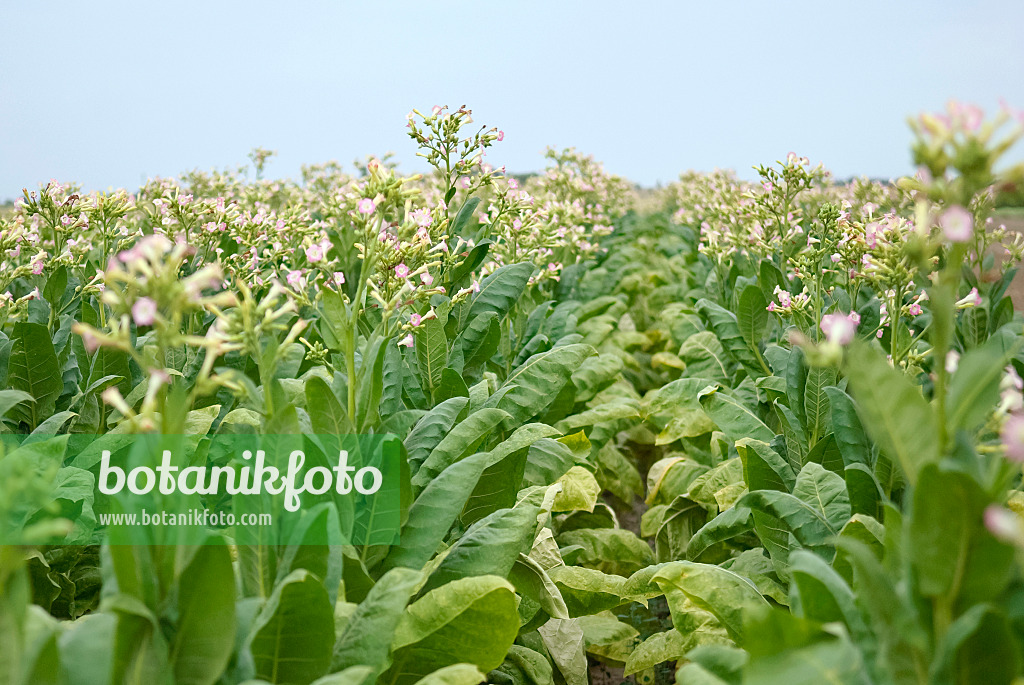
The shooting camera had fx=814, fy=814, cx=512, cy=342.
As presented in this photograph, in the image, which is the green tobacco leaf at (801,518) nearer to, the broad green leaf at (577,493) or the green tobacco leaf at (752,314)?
the broad green leaf at (577,493)

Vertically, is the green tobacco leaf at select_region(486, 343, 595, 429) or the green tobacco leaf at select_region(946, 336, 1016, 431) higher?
the green tobacco leaf at select_region(486, 343, 595, 429)

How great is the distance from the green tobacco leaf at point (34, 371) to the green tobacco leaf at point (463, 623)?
1.80 metres

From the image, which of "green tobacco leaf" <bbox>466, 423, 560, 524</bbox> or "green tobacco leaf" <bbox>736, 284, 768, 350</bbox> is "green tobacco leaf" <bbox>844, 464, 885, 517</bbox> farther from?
"green tobacco leaf" <bbox>736, 284, 768, 350</bbox>

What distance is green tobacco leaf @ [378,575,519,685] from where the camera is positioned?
5.98ft

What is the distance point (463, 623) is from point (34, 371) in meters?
1.98

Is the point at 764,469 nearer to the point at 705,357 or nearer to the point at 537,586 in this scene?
the point at 537,586

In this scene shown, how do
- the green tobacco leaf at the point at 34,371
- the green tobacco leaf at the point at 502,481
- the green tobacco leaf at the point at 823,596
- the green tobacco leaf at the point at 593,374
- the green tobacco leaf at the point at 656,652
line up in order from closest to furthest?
the green tobacco leaf at the point at 823,596 < the green tobacco leaf at the point at 502,481 < the green tobacco leaf at the point at 656,652 < the green tobacco leaf at the point at 34,371 < the green tobacco leaf at the point at 593,374

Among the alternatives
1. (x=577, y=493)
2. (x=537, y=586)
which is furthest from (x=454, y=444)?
(x=577, y=493)

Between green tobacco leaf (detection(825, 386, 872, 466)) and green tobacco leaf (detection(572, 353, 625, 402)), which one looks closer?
green tobacco leaf (detection(825, 386, 872, 466))

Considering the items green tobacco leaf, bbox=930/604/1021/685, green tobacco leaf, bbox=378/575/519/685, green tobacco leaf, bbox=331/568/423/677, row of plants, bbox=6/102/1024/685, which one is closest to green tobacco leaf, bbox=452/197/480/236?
row of plants, bbox=6/102/1024/685

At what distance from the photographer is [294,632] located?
1.48 meters

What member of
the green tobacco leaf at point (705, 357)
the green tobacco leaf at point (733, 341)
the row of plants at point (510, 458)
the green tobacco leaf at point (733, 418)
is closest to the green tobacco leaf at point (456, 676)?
the row of plants at point (510, 458)

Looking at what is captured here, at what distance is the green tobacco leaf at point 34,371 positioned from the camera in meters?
2.82

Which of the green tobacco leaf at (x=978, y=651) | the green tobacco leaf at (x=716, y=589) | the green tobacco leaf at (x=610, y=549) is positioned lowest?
the green tobacco leaf at (x=978, y=651)
